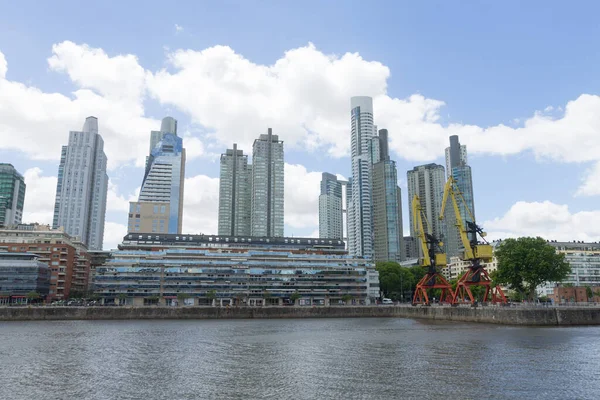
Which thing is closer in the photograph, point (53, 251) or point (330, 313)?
point (330, 313)

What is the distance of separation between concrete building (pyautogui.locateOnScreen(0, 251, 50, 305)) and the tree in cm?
12385

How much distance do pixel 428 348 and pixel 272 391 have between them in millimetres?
25091

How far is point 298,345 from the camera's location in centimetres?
5684

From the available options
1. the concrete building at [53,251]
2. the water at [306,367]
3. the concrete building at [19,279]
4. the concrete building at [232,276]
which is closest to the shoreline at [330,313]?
the water at [306,367]

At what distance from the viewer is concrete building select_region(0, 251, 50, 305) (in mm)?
134750

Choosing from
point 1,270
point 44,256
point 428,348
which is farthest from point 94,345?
point 44,256

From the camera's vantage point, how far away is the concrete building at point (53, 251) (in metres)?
152

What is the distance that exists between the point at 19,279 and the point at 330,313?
87709 mm

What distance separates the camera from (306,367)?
41125mm

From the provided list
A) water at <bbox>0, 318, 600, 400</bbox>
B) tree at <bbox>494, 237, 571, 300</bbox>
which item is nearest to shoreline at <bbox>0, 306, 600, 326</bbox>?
water at <bbox>0, 318, 600, 400</bbox>

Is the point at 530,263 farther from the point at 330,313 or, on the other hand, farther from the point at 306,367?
the point at 306,367

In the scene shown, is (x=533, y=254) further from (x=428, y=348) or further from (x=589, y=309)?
(x=428, y=348)

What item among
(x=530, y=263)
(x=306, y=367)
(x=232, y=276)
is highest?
(x=530, y=263)

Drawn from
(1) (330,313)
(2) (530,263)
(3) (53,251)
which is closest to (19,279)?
(3) (53,251)
